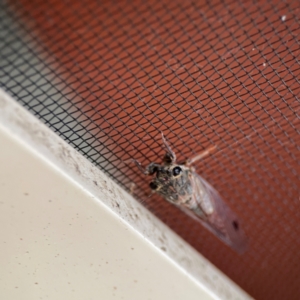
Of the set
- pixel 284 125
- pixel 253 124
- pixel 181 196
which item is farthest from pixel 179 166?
pixel 284 125

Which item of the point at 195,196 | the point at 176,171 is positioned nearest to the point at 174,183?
the point at 176,171

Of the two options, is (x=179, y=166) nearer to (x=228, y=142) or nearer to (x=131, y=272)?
(x=228, y=142)

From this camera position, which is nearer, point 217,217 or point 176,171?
point 176,171

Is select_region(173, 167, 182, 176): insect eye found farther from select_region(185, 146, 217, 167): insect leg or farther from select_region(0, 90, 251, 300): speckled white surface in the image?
select_region(0, 90, 251, 300): speckled white surface

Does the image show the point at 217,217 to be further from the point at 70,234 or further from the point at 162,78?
the point at 70,234

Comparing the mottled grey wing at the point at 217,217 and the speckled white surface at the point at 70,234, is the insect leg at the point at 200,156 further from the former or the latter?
the speckled white surface at the point at 70,234

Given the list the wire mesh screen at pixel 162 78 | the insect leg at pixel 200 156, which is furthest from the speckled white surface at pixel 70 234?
the insect leg at pixel 200 156

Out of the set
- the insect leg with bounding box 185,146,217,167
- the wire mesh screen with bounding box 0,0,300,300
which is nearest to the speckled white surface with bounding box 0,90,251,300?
the wire mesh screen with bounding box 0,0,300,300
